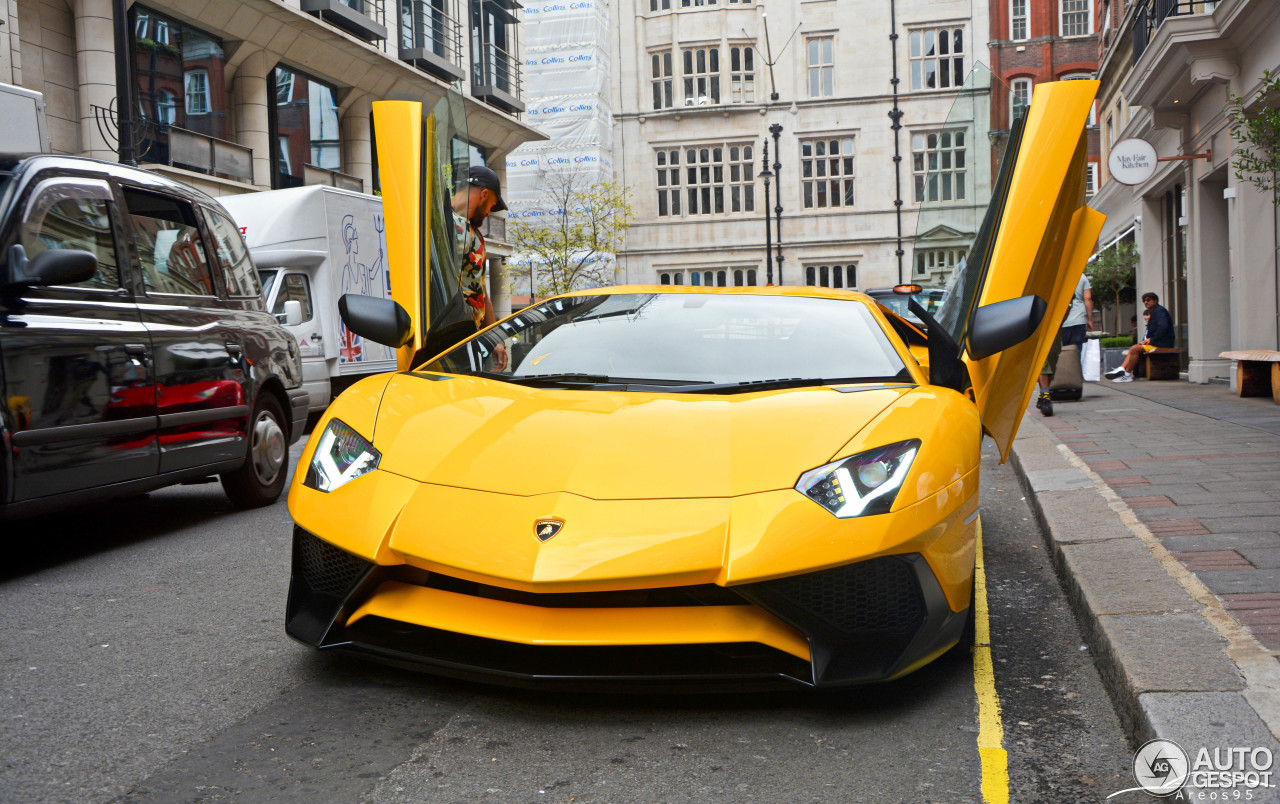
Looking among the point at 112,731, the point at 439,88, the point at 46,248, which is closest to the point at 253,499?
the point at 46,248

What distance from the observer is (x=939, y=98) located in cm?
4994

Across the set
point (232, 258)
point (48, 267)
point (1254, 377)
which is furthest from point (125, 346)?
point (1254, 377)

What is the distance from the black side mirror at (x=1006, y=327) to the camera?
13.2ft

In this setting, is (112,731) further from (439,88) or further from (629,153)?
(629,153)

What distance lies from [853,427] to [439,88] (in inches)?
1042

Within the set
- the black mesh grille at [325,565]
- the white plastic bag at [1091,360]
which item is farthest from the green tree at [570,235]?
the black mesh grille at [325,565]

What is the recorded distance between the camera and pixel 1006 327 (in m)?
4.02

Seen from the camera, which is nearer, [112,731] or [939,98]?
[112,731]

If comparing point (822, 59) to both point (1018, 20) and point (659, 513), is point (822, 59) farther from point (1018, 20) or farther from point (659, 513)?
point (659, 513)

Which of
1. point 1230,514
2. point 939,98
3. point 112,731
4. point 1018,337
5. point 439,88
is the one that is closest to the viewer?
point 112,731

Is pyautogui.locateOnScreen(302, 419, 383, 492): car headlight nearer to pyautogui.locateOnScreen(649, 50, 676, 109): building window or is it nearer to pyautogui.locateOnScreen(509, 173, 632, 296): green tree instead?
pyautogui.locateOnScreen(509, 173, 632, 296): green tree

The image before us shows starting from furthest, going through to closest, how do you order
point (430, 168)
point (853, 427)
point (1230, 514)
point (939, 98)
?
1. point (939, 98)
2. point (1230, 514)
3. point (430, 168)
4. point (853, 427)

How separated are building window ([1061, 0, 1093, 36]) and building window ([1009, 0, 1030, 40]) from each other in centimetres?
156

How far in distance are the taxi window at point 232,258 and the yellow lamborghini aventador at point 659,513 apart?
314 centimetres
